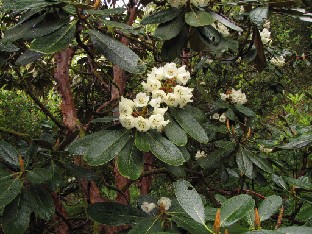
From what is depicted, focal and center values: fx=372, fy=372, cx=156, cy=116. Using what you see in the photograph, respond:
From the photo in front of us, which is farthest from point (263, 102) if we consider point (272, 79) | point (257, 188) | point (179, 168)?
point (179, 168)

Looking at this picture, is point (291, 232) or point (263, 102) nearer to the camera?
point (291, 232)

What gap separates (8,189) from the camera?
1.22 metres

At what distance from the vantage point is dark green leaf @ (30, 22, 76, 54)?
1050 millimetres

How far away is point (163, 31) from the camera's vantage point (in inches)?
55.4

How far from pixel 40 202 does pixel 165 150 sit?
0.58m

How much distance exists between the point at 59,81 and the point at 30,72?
86cm

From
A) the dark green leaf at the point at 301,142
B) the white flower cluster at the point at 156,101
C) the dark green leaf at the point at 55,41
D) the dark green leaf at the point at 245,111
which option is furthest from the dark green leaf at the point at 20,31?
the dark green leaf at the point at 245,111

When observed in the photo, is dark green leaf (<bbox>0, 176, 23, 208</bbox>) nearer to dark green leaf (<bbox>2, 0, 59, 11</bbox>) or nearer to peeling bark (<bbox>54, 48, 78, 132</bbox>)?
dark green leaf (<bbox>2, 0, 59, 11</bbox>)

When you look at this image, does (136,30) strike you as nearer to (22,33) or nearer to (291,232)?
(22,33)

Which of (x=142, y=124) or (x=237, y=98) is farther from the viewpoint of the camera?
(x=237, y=98)

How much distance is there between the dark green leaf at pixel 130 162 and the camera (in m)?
1.09

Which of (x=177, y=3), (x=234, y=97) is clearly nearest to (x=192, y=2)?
(x=177, y=3)

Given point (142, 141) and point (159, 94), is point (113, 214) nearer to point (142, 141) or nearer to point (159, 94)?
point (142, 141)

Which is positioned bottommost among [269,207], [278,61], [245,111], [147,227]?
[278,61]
